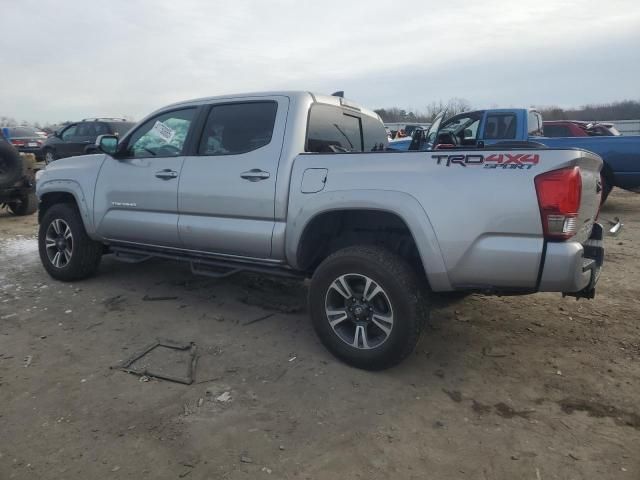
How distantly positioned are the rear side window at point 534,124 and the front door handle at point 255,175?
6.72 meters

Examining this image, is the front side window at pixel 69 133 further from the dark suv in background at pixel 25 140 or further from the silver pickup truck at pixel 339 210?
the silver pickup truck at pixel 339 210

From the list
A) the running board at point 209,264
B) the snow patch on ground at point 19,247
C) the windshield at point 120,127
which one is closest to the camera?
the running board at point 209,264

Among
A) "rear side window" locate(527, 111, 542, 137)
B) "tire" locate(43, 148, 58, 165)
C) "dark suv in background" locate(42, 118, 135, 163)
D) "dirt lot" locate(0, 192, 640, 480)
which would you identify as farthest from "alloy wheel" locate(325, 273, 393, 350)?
"tire" locate(43, 148, 58, 165)

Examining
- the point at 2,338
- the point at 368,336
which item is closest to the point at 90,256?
the point at 2,338

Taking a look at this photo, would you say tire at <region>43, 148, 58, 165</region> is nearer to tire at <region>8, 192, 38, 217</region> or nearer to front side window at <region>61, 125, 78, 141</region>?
front side window at <region>61, 125, 78, 141</region>

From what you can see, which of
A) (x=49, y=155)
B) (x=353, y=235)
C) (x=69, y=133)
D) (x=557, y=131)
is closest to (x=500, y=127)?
(x=557, y=131)

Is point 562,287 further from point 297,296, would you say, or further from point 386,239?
point 297,296

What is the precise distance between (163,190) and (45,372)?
175cm

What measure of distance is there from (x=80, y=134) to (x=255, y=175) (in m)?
16.3

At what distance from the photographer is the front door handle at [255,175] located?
3.63 metres

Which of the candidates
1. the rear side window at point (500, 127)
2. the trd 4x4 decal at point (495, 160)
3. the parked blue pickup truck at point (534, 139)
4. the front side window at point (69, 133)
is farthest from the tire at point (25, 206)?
the trd 4x4 decal at point (495, 160)

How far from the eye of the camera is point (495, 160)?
2.75 meters

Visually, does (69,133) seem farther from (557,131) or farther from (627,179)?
(627,179)

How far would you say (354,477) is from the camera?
2.29m
